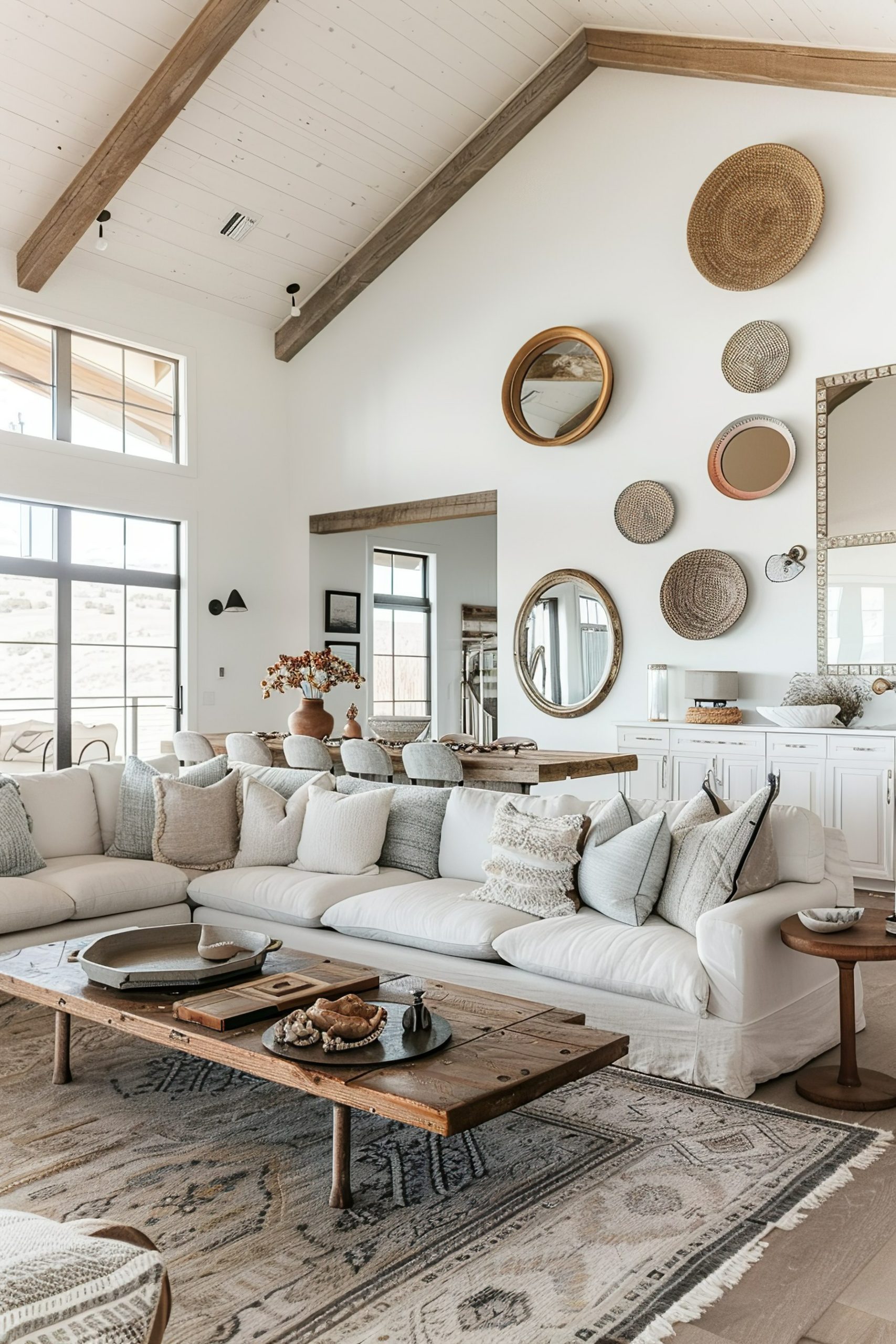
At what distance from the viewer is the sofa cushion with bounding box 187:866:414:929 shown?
156 inches

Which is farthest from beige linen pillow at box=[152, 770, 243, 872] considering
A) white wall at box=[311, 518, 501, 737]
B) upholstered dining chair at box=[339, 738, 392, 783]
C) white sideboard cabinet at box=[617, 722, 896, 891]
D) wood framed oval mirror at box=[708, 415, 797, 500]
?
white wall at box=[311, 518, 501, 737]

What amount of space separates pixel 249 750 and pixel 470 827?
2374 mm

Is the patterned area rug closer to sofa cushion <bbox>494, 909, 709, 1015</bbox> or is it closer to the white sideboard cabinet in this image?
sofa cushion <bbox>494, 909, 709, 1015</bbox>

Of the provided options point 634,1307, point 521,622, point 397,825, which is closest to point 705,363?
point 521,622

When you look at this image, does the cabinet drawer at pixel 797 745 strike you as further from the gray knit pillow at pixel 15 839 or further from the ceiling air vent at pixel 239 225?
the ceiling air vent at pixel 239 225

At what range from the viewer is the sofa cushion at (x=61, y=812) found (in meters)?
4.54

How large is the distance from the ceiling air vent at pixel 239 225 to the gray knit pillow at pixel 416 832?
5.18 meters

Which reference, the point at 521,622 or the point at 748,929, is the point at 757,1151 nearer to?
the point at 748,929

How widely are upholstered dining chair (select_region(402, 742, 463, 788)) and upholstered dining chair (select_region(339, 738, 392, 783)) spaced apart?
0.25m

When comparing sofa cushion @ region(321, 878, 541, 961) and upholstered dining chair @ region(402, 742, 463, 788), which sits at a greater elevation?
upholstered dining chair @ region(402, 742, 463, 788)

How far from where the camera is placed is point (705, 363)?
6793 millimetres

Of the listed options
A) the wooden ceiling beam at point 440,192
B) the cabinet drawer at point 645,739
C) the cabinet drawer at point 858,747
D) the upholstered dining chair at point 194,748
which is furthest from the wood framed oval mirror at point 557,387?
the upholstered dining chair at point 194,748

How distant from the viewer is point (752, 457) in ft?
21.6

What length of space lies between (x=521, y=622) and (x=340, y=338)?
3056 millimetres
